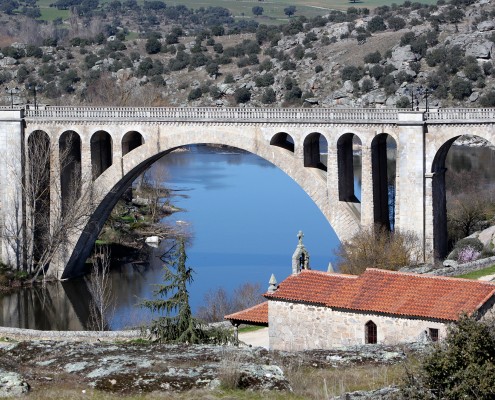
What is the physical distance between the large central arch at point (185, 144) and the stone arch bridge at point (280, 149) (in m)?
0.04

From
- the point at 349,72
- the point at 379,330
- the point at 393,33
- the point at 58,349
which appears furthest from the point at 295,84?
the point at 58,349

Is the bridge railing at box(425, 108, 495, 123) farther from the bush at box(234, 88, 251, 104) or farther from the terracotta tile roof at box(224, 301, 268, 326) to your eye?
the bush at box(234, 88, 251, 104)

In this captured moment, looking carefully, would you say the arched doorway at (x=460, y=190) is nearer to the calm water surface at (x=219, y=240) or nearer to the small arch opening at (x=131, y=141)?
→ the calm water surface at (x=219, y=240)

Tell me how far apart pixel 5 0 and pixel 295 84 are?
113 metres

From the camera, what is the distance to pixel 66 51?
110 meters

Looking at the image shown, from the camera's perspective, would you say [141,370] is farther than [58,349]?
No

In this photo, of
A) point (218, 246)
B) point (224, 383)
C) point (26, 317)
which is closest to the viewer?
point (224, 383)

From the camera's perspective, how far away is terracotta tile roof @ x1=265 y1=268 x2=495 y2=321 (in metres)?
27.7

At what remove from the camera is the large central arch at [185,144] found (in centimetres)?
4747

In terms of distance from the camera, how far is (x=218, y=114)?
163 ft

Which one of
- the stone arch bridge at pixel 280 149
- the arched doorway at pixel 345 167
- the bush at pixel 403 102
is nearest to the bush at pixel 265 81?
the bush at pixel 403 102

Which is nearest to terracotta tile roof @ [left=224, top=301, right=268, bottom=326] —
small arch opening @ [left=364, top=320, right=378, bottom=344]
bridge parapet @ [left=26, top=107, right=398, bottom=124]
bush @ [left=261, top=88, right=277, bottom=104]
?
small arch opening @ [left=364, top=320, right=378, bottom=344]

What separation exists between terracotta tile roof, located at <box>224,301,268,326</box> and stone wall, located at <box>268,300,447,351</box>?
3.96 ft

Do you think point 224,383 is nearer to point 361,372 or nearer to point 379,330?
point 361,372
